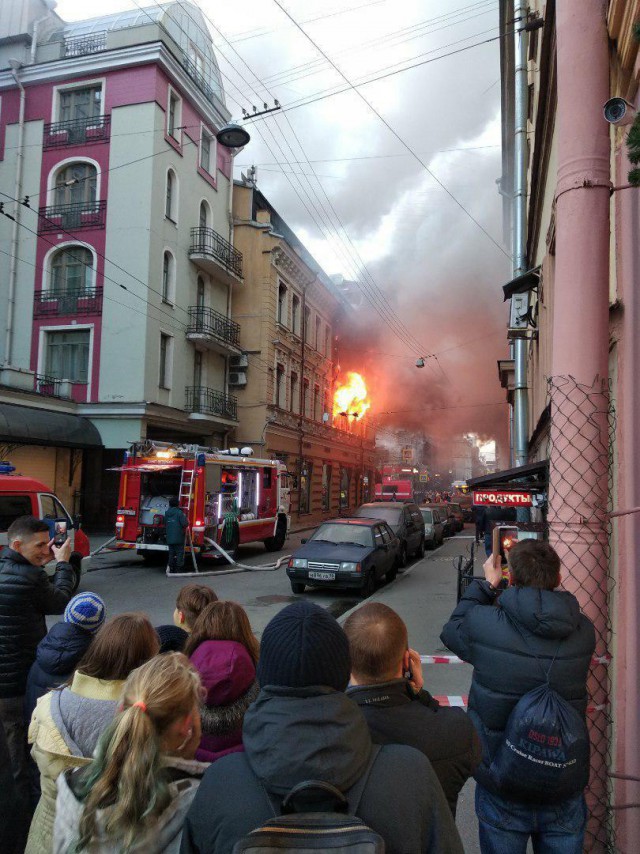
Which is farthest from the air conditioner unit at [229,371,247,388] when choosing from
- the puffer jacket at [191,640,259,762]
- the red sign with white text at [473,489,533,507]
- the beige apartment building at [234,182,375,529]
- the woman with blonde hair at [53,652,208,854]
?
the woman with blonde hair at [53,652,208,854]

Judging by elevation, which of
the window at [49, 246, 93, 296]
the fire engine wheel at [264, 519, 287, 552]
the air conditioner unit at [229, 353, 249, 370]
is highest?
the window at [49, 246, 93, 296]

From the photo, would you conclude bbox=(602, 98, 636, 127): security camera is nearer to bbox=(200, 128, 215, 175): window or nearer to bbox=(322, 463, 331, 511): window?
bbox=(200, 128, 215, 175): window

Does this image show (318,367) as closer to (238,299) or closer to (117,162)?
(238,299)

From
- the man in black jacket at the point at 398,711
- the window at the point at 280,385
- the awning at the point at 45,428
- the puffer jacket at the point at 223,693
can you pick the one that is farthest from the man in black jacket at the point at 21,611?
the window at the point at 280,385

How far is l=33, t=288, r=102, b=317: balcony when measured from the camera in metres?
20.6

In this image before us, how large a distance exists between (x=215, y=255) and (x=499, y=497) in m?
19.4

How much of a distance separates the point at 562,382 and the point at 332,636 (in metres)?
1.44

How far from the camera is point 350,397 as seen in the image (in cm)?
3475

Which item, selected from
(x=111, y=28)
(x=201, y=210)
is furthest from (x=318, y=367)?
(x=111, y=28)

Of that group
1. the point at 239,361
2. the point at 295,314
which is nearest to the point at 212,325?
the point at 239,361

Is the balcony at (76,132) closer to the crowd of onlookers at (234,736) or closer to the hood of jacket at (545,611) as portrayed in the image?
the crowd of onlookers at (234,736)

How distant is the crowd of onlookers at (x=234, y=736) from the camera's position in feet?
4.18

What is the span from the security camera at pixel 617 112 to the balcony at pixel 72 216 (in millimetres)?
21060

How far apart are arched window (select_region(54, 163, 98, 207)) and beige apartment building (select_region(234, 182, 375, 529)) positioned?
677cm
